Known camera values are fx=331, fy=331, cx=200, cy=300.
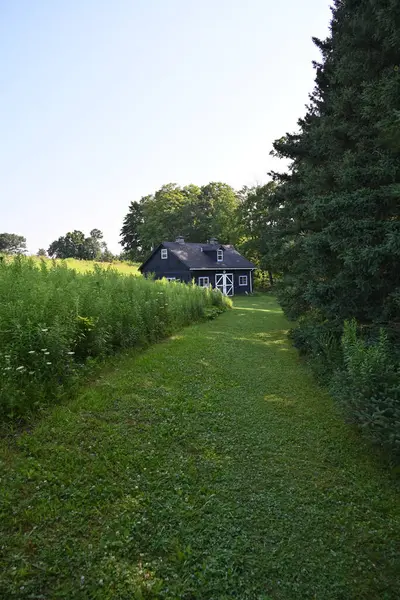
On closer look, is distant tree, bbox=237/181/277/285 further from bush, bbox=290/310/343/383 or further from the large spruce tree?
bush, bbox=290/310/343/383

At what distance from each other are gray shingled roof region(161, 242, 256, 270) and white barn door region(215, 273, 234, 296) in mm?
770

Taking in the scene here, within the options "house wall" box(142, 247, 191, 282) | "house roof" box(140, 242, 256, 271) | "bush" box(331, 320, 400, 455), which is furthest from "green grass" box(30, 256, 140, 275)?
"house roof" box(140, 242, 256, 271)

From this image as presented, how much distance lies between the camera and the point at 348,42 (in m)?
5.47

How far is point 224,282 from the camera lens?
28.7 meters

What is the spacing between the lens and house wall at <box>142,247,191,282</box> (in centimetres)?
2662

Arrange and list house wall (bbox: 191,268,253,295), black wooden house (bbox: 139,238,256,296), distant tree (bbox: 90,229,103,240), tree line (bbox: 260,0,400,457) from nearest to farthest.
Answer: tree line (bbox: 260,0,400,457) < black wooden house (bbox: 139,238,256,296) < house wall (bbox: 191,268,253,295) < distant tree (bbox: 90,229,103,240)

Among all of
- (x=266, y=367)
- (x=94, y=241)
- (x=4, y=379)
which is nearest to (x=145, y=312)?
(x=266, y=367)

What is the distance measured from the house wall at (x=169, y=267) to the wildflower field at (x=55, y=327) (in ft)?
60.0

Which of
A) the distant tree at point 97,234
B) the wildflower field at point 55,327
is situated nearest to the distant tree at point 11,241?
the distant tree at point 97,234

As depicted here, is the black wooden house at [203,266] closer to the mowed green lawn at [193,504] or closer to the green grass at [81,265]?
the green grass at [81,265]

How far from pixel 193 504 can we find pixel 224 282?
26215 millimetres

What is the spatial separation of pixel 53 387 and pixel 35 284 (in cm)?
178

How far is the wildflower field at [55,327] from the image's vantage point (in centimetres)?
380

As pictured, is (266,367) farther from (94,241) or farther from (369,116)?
(94,241)
